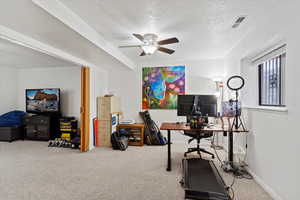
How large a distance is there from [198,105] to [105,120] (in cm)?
244

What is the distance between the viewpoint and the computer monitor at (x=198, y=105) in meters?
2.81

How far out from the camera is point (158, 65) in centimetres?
423

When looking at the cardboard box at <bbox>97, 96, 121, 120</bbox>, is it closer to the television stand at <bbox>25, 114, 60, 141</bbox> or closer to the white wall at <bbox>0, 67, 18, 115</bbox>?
the television stand at <bbox>25, 114, 60, 141</bbox>

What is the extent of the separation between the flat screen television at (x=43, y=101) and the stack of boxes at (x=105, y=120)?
5.29 feet

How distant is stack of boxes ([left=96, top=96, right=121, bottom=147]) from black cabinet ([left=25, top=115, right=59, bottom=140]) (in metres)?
1.65

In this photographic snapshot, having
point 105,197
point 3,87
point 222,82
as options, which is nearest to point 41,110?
point 3,87

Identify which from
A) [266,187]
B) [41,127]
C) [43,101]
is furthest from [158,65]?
[41,127]

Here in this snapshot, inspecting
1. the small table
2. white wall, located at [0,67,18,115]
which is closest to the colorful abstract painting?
the small table

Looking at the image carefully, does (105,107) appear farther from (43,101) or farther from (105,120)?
(43,101)

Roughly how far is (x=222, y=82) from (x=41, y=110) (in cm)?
554

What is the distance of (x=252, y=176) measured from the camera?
2.22 metres

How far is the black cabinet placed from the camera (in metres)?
4.26

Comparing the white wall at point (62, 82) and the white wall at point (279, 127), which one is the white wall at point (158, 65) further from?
the white wall at point (279, 127)

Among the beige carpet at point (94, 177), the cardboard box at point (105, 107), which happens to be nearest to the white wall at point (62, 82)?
the cardboard box at point (105, 107)
